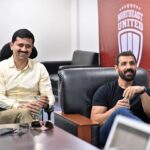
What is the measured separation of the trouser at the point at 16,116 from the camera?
2994 mm

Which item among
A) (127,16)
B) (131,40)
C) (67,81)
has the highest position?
(127,16)

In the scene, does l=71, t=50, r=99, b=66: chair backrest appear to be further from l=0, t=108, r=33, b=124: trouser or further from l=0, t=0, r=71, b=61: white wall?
l=0, t=108, r=33, b=124: trouser

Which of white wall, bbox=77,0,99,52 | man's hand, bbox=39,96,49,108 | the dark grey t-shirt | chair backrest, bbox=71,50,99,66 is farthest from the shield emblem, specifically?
man's hand, bbox=39,96,49,108

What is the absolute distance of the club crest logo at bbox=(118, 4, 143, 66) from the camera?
527 centimetres

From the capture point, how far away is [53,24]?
7.51 metres

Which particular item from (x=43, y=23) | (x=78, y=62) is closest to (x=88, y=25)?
(x=78, y=62)

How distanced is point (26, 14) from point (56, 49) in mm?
936

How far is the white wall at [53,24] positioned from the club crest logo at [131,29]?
3.56 feet

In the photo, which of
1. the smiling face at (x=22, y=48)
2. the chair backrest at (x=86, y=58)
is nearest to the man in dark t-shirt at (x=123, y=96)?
the smiling face at (x=22, y=48)

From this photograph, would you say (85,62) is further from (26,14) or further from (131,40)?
(26,14)

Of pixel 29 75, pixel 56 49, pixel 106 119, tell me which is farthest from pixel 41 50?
pixel 106 119

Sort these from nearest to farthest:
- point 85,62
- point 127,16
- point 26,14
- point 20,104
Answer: point 20,104 → point 127,16 → point 85,62 → point 26,14

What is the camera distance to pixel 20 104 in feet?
10.6

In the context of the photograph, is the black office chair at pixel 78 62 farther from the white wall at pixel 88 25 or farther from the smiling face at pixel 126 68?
the smiling face at pixel 126 68
